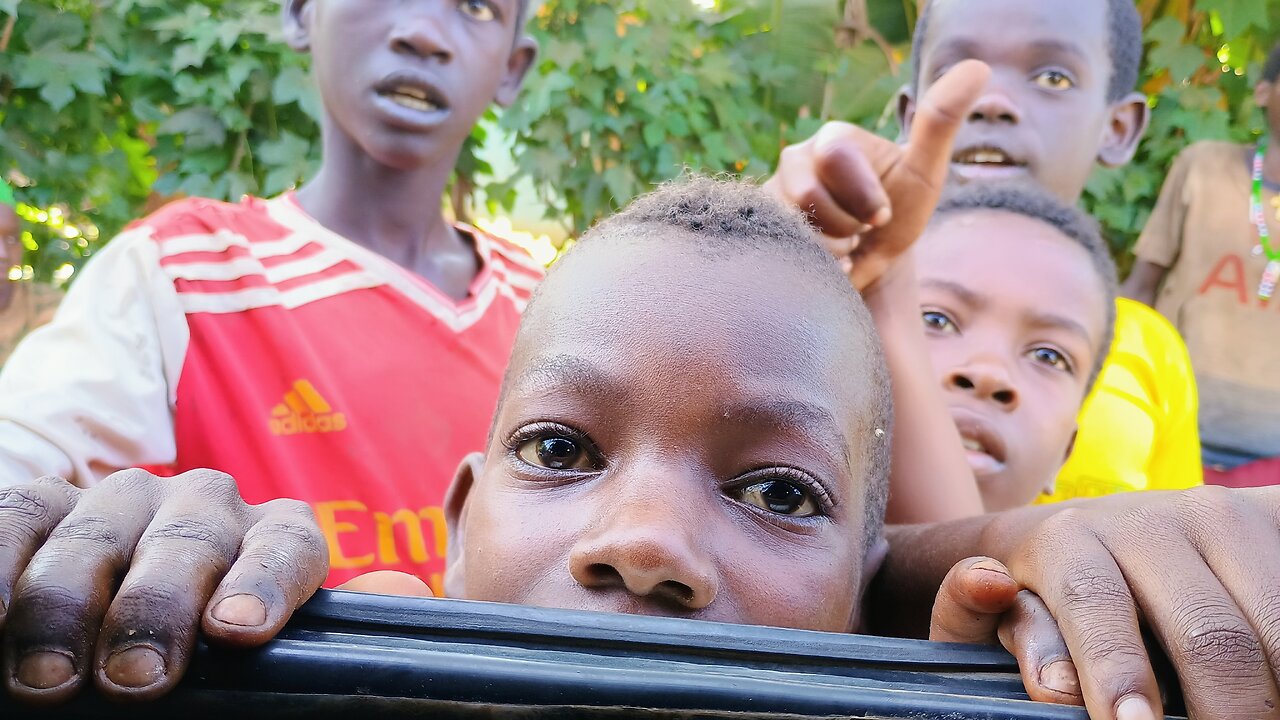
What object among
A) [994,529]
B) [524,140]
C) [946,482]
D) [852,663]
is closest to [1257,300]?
[946,482]

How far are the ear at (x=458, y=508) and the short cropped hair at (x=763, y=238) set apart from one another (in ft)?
0.77

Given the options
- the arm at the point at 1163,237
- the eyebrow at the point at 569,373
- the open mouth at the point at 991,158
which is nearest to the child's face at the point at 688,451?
the eyebrow at the point at 569,373

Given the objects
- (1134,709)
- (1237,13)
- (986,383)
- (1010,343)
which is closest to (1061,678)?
(1134,709)

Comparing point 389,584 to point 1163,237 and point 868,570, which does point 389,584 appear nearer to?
point 868,570

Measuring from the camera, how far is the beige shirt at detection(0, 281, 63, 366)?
308 centimetres

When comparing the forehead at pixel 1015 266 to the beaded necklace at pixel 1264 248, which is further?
the beaded necklace at pixel 1264 248

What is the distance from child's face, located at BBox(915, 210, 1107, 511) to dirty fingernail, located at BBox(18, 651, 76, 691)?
1.55 meters

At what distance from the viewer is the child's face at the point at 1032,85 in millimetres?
2428

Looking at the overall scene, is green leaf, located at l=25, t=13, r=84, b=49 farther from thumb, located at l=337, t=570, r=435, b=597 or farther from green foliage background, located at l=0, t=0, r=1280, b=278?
thumb, located at l=337, t=570, r=435, b=597

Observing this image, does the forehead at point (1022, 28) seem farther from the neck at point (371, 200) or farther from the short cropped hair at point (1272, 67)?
the short cropped hair at point (1272, 67)

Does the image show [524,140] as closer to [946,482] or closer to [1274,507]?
[946,482]

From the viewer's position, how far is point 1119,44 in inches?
106

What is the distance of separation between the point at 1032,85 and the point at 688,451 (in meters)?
1.85

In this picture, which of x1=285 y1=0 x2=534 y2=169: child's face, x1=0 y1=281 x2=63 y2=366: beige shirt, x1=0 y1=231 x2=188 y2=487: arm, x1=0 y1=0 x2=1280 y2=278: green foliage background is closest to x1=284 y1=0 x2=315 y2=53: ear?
x1=285 y1=0 x2=534 y2=169: child's face
